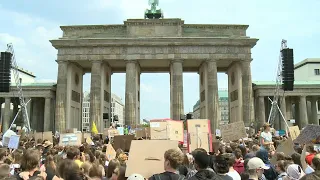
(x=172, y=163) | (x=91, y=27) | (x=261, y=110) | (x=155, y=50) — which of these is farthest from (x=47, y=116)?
(x=172, y=163)

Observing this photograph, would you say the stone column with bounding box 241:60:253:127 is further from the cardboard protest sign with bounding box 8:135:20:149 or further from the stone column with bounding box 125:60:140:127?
the cardboard protest sign with bounding box 8:135:20:149

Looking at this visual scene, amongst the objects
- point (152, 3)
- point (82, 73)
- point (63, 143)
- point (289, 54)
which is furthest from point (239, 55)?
point (63, 143)

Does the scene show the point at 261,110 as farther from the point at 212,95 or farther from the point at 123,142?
the point at 123,142

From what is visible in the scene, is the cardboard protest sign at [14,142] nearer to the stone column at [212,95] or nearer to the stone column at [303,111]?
the stone column at [212,95]

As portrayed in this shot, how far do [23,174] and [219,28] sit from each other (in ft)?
175

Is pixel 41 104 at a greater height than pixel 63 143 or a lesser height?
greater

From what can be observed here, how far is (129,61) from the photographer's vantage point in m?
56.2

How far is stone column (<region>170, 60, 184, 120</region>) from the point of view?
2170 inches

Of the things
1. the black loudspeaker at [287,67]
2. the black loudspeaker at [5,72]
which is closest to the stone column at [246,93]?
the black loudspeaker at [287,67]

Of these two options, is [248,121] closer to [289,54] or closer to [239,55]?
[239,55]

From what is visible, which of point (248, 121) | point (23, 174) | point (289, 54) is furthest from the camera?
point (248, 121)

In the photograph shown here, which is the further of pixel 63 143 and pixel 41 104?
pixel 41 104

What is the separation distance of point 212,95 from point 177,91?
552 cm

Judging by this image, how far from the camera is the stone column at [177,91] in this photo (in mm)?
55119
